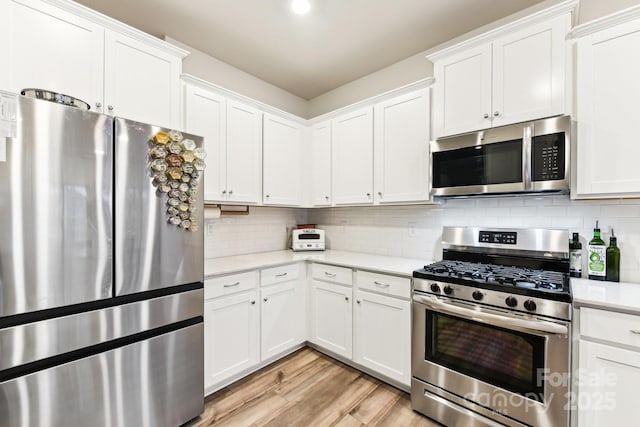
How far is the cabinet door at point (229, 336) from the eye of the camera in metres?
2.05

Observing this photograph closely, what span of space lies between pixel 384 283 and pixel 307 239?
1.22 meters

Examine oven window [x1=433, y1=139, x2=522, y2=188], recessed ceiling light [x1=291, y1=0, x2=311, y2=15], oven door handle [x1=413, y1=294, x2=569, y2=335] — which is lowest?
oven door handle [x1=413, y1=294, x2=569, y2=335]

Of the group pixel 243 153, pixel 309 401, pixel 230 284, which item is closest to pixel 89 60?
pixel 243 153

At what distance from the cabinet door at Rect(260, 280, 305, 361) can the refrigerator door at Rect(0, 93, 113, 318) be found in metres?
1.25

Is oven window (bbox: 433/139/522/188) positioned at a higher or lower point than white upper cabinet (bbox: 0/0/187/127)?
lower

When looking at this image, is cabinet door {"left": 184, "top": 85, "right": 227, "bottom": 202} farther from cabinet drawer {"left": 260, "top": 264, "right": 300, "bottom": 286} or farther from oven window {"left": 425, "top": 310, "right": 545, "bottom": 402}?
oven window {"left": 425, "top": 310, "right": 545, "bottom": 402}

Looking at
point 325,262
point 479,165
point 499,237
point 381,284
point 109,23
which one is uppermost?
point 109,23

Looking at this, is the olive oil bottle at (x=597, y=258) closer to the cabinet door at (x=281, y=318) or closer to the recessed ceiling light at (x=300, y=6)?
the cabinet door at (x=281, y=318)

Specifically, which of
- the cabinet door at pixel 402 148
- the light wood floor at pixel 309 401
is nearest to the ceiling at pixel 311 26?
the cabinet door at pixel 402 148

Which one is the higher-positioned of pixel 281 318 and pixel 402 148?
pixel 402 148

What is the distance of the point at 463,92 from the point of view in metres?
2.09

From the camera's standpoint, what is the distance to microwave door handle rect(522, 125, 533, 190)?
1.80 meters

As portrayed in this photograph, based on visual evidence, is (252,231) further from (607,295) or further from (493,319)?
(607,295)

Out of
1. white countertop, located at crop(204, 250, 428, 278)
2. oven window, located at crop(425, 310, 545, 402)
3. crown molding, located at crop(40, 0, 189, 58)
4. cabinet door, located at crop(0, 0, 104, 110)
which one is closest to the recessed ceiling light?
crown molding, located at crop(40, 0, 189, 58)
